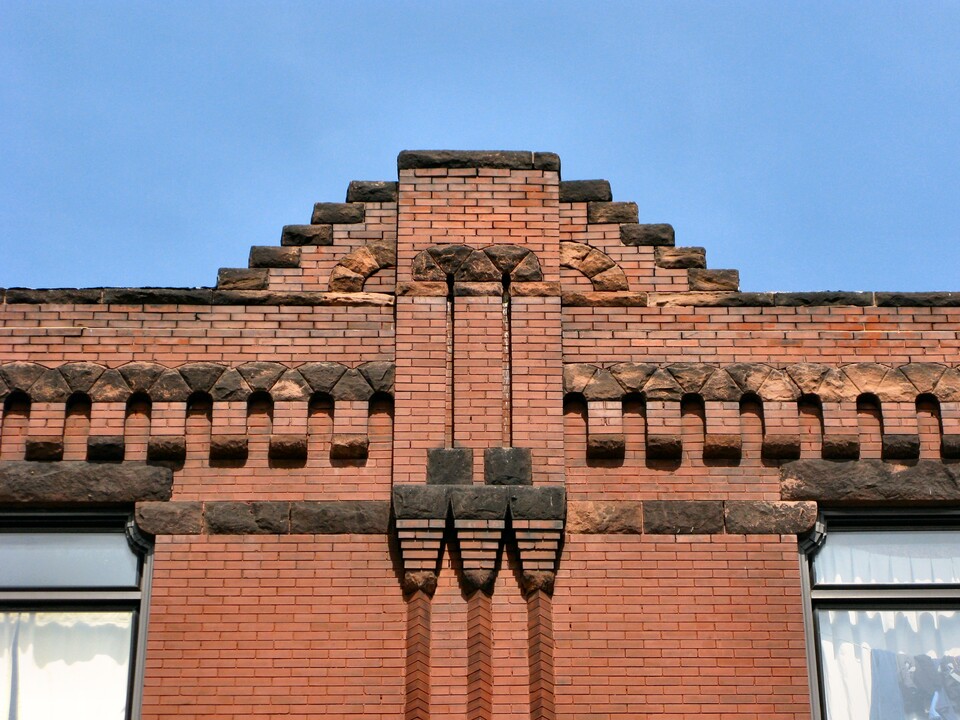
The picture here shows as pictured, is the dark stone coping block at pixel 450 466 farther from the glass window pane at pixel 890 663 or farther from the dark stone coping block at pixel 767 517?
the glass window pane at pixel 890 663

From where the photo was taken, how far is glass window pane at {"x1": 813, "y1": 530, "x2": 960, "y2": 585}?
40.1 ft

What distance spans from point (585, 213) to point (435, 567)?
3.27 meters

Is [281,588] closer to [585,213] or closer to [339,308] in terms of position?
[339,308]

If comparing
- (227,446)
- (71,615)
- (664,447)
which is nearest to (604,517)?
(664,447)

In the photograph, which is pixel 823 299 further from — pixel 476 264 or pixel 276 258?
pixel 276 258

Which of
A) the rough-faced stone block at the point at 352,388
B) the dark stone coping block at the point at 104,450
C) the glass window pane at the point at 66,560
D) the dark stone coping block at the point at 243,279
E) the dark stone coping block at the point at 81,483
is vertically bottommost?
the glass window pane at the point at 66,560

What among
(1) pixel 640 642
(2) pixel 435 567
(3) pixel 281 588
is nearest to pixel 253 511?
(3) pixel 281 588

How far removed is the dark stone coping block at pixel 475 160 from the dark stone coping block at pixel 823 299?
2110mm

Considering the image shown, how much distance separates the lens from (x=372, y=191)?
522 inches

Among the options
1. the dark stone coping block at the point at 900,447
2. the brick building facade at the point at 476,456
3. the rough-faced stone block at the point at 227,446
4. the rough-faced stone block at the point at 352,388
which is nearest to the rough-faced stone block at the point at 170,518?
the brick building facade at the point at 476,456

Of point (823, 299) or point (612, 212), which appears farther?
point (612, 212)

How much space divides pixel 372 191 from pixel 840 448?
4.24 meters

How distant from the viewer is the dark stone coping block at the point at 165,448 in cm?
1223

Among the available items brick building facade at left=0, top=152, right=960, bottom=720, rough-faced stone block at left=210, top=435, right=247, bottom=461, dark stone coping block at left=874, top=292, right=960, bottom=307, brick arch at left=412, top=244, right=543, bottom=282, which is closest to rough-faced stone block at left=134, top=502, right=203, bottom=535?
brick building facade at left=0, top=152, right=960, bottom=720
